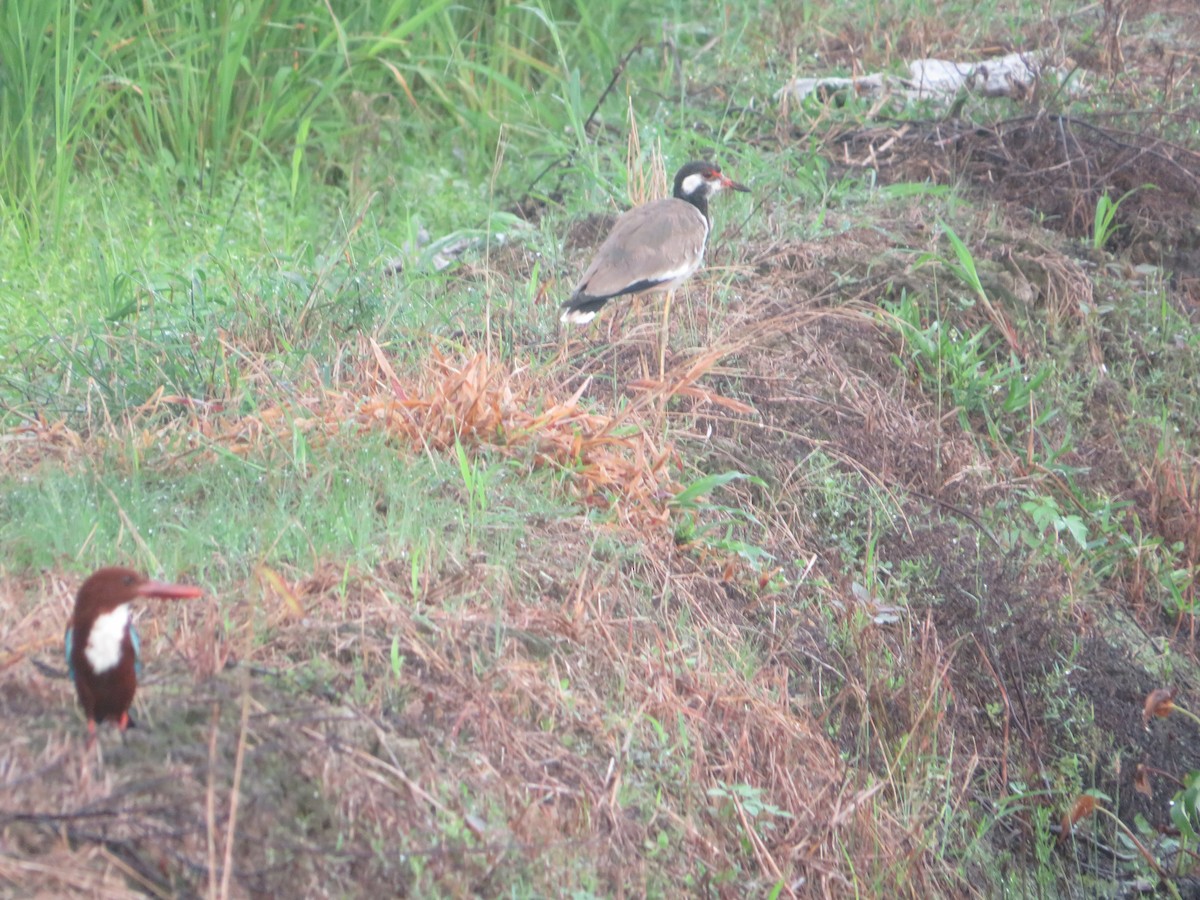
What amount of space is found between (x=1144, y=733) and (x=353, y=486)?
2531mm

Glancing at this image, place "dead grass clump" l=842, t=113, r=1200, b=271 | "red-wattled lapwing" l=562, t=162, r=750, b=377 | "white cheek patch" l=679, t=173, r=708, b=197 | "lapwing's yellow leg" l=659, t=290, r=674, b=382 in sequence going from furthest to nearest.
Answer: "dead grass clump" l=842, t=113, r=1200, b=271 < "white cheek patch" l=679, t=173, r=708, b=197 < "red-wattled lapwing" l=562, t=162, r=750, b=377 < "lapwing's yellow leg" l=659, t=290, r=674, b=382

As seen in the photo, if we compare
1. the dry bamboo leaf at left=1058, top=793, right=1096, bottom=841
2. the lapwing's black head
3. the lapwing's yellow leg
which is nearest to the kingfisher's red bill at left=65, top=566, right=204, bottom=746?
the lapwing's yellow leg

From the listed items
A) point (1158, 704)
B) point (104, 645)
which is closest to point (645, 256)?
point (1158, 704)

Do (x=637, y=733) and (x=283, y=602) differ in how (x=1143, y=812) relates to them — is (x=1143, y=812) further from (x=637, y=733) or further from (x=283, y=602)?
(x=283, y=602)

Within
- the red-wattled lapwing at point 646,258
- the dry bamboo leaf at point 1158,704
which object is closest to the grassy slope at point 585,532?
the red-wattled lapwing at point 646,258

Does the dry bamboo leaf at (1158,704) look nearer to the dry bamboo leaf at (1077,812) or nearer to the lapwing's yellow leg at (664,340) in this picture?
the dry bamboo leaf at (1077,812)

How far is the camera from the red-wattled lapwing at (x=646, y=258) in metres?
4.70

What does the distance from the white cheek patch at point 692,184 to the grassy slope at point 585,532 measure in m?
0.26

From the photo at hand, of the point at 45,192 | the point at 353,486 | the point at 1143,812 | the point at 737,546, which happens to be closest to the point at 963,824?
the point at 1143,812

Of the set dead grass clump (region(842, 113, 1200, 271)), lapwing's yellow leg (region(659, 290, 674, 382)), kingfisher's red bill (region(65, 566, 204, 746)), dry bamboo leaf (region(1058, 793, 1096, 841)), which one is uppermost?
kingfisher's red bill (region(65, 566, 204, 746))

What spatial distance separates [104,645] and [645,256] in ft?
9.24

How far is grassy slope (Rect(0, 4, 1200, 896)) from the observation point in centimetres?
264

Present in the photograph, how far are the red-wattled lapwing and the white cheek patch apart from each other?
253mm

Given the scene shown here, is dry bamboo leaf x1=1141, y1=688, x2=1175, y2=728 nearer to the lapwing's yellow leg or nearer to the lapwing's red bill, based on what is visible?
the lapwing's yellow leg
